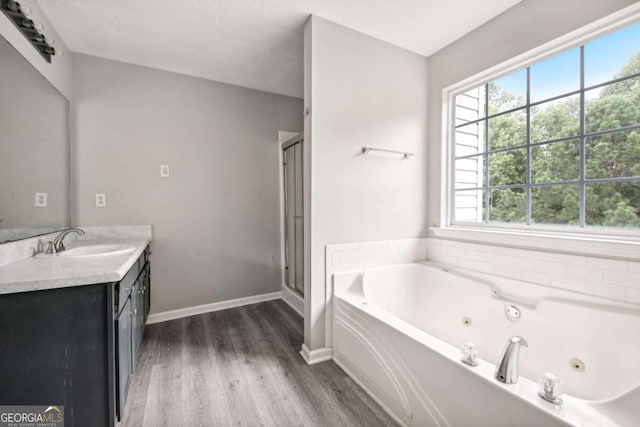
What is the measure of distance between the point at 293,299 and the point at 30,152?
241cm

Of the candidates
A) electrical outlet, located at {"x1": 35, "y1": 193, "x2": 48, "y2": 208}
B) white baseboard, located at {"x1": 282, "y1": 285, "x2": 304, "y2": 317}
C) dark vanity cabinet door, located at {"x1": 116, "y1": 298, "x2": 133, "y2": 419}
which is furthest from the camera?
white baseboard, located at {"x1": 282, "y1": 285, "x2": 304, "y2": 317}

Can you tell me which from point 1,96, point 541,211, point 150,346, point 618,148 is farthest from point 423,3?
point 150,346

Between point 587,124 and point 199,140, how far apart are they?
3104mm

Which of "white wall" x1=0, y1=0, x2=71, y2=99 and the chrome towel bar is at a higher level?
"white wall" x1=0, y1=0, x2=71, y2=99

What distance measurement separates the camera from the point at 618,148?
1456 millimetres

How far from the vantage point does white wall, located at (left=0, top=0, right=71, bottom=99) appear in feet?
4.60

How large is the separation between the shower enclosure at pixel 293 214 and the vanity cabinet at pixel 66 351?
70.1 inches

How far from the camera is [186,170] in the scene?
104 inches

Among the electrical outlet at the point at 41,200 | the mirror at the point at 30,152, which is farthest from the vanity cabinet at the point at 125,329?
the electrical outlet at the point at 41,200

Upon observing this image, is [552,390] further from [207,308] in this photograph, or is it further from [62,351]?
[207,308]

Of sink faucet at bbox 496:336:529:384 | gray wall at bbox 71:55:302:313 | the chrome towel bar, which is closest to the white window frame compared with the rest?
the chrome towel bar

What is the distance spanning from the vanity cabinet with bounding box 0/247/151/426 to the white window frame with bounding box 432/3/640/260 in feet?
7.80

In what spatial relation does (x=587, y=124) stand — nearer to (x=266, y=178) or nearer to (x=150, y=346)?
(x=266, y=178)

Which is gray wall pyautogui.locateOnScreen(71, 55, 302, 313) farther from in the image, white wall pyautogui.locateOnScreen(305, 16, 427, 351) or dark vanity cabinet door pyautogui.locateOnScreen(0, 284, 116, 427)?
dark vanity cabinet door pyautogui.locateOnScreen(0, 284, 116, 427)
